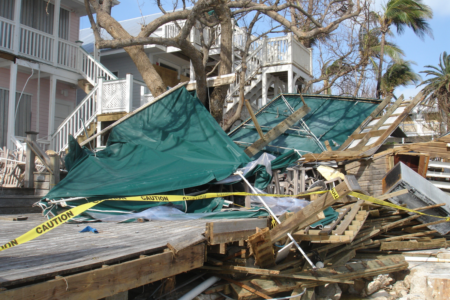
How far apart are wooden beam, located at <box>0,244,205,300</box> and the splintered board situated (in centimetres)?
213

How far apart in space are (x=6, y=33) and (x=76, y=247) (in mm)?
12440

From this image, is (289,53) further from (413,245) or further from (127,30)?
(413,245)

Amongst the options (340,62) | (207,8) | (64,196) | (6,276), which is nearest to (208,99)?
(207,8)

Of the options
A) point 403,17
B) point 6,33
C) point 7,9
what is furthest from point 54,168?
point 403,17

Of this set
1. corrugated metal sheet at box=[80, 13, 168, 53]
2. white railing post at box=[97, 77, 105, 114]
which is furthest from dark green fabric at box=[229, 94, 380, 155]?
corrugated metal sheet at box=[80, 13, 168, 53]

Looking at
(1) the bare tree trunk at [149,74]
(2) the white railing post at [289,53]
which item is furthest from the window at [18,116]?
(2) the white railing post at [289,53]

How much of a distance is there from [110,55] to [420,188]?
15.9 meters

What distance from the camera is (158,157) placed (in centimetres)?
827

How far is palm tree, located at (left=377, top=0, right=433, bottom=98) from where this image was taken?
1917cm

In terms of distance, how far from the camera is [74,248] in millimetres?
4309

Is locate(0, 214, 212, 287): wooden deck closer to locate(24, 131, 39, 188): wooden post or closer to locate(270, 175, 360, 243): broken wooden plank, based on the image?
locate(270, 175, 360, 243): broken wooden plank

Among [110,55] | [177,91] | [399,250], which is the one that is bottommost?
[399,250]

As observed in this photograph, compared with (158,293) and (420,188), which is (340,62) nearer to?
(420,188)

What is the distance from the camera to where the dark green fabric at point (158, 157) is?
7.14 meters
